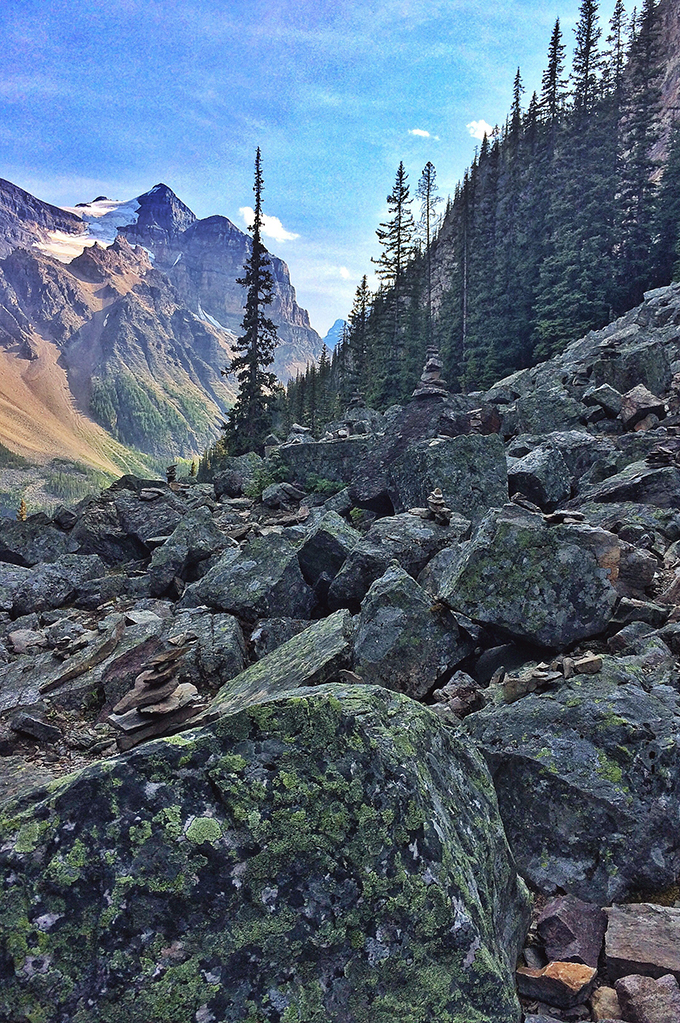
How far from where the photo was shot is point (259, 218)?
138 feet

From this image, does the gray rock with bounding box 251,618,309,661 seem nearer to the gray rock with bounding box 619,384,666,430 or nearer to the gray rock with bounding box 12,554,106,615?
the gray rock with bounding box 12,554,106,615

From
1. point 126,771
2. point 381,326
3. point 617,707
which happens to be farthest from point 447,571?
point 381,326

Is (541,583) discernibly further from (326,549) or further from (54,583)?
(54,583)

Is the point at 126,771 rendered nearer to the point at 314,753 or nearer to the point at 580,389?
the point at 314,753

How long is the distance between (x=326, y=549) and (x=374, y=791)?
295 inches

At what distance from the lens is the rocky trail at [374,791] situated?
272 cm

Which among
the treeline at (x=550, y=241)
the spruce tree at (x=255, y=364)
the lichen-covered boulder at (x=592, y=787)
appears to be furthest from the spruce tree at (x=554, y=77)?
the lichen-covered boulder at (x=592, y=787)

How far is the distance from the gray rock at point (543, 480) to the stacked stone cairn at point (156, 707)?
339 inches

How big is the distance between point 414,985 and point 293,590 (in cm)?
785

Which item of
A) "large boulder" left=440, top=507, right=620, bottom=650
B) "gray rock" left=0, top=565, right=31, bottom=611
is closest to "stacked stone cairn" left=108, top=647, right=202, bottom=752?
"large boulder" left=440, top=507, right=620, bottom=650

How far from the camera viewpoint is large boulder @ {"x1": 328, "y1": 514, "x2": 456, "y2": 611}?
9.20m

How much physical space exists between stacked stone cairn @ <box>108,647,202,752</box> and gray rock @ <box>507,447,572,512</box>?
8606 millimetres

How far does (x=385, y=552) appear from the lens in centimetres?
927

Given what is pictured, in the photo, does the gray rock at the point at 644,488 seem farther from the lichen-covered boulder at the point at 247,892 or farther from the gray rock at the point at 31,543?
the gray rock at the point at 31,543
